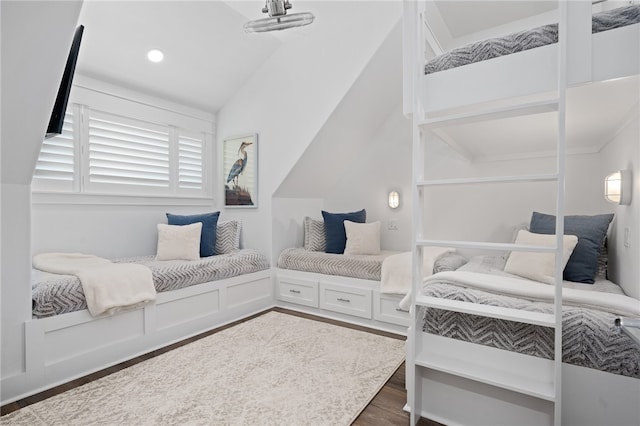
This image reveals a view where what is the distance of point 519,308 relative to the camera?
1432mm

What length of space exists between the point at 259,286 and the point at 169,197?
1440 mm

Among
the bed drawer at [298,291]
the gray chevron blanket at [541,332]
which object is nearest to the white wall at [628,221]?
the gray chevron blanket at [541,332]

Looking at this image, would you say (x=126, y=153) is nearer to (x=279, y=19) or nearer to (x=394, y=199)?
(x=279, y=19)

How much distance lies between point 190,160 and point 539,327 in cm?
370

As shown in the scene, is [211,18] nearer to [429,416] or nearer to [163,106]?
[163,106]

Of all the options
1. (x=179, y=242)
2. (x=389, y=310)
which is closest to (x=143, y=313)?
(x=179, y=242)

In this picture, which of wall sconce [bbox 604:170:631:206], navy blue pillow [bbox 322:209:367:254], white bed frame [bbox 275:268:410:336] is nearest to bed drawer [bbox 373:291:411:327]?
white bed frame [bbox 275:268:410:336]

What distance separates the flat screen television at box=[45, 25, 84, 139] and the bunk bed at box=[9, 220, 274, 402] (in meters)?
0.96

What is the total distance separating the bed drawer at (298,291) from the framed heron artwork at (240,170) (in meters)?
0.94

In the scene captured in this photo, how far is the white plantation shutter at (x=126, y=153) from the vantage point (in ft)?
9.99

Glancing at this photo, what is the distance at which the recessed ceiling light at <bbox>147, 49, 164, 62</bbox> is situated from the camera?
118 inches

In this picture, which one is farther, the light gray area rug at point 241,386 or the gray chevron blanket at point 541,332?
the light gray area rug at point 241,386

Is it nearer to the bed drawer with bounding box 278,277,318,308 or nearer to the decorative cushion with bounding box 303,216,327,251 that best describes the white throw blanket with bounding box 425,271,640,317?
the bed drawer with bounding box 278,277,318,308

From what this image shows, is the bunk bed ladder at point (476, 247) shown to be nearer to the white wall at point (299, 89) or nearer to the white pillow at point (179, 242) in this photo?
the white wall at point (299, 89)
